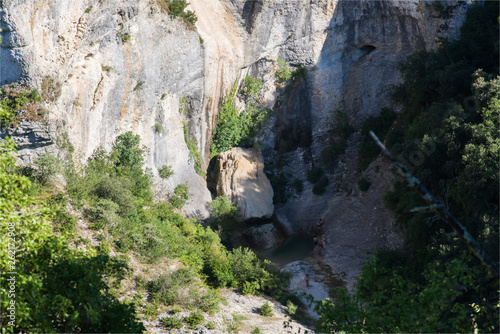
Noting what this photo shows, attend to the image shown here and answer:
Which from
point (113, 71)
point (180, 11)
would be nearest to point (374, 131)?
point (180, 11)

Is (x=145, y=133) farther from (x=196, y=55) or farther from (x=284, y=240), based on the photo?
(x=284, y=240)

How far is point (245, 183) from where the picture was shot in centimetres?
2967

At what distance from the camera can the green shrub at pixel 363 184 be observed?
2847 cm

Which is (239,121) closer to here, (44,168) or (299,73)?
(299,73)

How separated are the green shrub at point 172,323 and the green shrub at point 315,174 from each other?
53.6 ft

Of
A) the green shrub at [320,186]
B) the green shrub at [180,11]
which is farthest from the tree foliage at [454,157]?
the green shrub at [180,11]

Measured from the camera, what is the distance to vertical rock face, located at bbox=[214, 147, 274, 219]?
29.1m

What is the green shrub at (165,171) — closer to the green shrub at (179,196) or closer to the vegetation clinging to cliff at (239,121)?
the green shrub at (179,196)

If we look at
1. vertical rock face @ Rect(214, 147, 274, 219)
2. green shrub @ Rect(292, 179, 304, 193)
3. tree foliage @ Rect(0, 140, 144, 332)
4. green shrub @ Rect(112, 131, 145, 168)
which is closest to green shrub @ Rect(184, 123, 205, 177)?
vertical rock face @ Rect(214, 147, 274, 219)

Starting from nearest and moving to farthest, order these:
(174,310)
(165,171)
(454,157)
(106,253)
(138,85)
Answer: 1. (106,253)
2. (174,310)
3. (454,157)
4. (138,85)
5. (165,171)

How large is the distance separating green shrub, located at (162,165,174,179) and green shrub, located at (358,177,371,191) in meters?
10.9

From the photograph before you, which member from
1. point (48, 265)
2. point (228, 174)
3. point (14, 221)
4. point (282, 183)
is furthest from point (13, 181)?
point (282, 183)

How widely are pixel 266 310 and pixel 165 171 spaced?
10.9m

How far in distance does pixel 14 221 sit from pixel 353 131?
26477 mm
